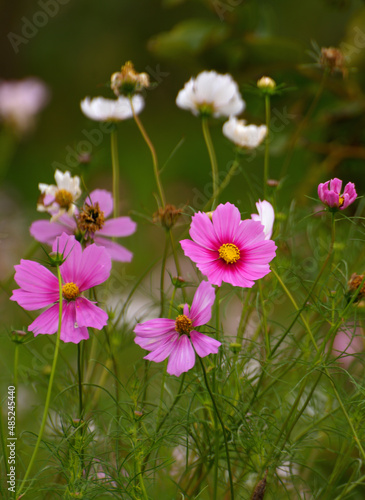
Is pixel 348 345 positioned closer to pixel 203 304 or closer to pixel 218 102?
pixel 203 304

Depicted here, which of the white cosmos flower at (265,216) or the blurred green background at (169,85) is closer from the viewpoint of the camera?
the white cosmos flower at (265,216)

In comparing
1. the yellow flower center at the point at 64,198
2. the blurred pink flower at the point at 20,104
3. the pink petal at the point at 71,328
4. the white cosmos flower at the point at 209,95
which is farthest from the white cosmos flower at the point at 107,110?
the blurred pink flower at the point at 20,104

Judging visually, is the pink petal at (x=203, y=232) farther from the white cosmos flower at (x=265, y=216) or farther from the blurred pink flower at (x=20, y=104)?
the blurred pink flower at (x=20, y=104)

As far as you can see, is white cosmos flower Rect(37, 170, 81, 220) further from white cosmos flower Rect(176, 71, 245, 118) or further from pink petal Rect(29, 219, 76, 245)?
white cosmos flower Rect(176, 71, 245, 118)

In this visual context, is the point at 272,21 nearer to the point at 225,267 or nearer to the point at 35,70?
the point at 225,267

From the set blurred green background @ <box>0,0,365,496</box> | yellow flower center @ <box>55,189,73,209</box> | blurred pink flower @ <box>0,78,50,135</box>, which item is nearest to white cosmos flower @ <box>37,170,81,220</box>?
yellow flower center @ <box>55,189,73,209</box>
